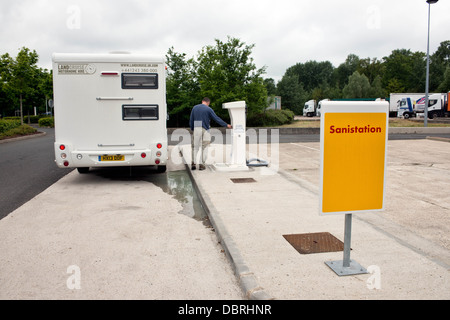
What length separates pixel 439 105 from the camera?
45.2 m

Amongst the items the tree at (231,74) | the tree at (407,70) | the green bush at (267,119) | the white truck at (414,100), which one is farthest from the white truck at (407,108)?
the tree at (407,70)

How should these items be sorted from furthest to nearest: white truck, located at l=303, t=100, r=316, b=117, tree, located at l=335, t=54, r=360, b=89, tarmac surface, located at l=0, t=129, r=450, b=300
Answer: tree, located at l=335, t=54, r=360, b=89, white truck, located at l=303, t=100, r=316, b=117, tarmac surface, located at l=0, t=129, r=450, b=300

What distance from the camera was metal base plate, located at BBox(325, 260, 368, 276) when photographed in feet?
12.0

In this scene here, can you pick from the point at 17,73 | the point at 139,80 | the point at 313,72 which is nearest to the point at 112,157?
the point at 139,80

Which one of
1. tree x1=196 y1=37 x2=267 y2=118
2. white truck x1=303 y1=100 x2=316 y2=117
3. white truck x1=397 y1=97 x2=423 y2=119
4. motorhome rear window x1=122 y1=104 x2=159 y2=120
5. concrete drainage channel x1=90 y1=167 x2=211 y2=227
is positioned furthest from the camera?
white truck x1=303 y1=100 x2=316 y2=117

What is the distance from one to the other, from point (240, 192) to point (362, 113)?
4.16m

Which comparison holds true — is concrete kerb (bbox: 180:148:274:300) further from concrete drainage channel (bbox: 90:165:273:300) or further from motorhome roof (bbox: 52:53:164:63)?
motorhome roof (bbox: 52:53:164:63)

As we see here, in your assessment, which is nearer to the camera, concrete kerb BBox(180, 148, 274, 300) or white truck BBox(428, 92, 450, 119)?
concrete kerb BBox(180, 148, 274, 300)

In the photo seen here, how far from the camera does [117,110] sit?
853 cm

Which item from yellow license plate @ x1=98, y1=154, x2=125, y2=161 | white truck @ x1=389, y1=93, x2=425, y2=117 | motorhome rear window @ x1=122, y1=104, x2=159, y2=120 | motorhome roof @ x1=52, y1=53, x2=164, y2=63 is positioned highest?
white truck @ x1=389, y1=93, x2=425, y2=117

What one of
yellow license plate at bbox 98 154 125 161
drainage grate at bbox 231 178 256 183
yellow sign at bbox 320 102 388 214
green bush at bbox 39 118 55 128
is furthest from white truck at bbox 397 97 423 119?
yellow sign at bbox 320 102 388 214

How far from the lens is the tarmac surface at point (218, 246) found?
3480 millimetres

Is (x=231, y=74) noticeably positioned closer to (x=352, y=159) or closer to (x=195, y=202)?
(x=195, y=202)

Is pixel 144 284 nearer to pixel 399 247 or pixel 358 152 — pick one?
pixel 358 152
